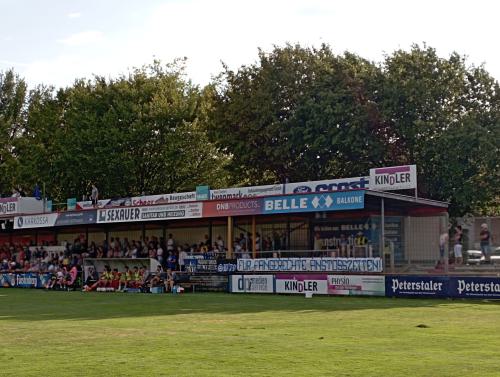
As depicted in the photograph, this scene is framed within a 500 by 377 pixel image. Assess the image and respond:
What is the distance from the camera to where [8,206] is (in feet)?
168

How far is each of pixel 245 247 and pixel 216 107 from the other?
1694 cm

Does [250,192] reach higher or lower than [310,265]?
higher

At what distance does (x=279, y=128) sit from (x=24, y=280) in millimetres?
16674

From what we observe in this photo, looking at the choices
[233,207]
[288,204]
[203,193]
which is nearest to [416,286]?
[288,204]

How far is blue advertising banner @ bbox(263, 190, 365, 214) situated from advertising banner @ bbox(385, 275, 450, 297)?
3.57 meters

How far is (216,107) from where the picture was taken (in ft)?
169

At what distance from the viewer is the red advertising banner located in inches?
1374

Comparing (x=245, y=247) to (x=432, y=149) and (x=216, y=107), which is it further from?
(x=216, y=107)

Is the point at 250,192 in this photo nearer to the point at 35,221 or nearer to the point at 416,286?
the point at 416,286

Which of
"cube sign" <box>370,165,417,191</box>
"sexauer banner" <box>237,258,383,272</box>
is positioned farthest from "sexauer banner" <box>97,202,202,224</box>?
"cube sign" <box>370,165,417,191</box>

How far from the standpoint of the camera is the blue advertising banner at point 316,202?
3127cm

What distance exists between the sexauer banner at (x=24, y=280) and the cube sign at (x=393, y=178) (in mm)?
18132

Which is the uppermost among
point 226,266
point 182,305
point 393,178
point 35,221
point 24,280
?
point 393,178

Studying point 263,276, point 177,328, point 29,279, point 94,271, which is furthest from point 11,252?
point 177,328
